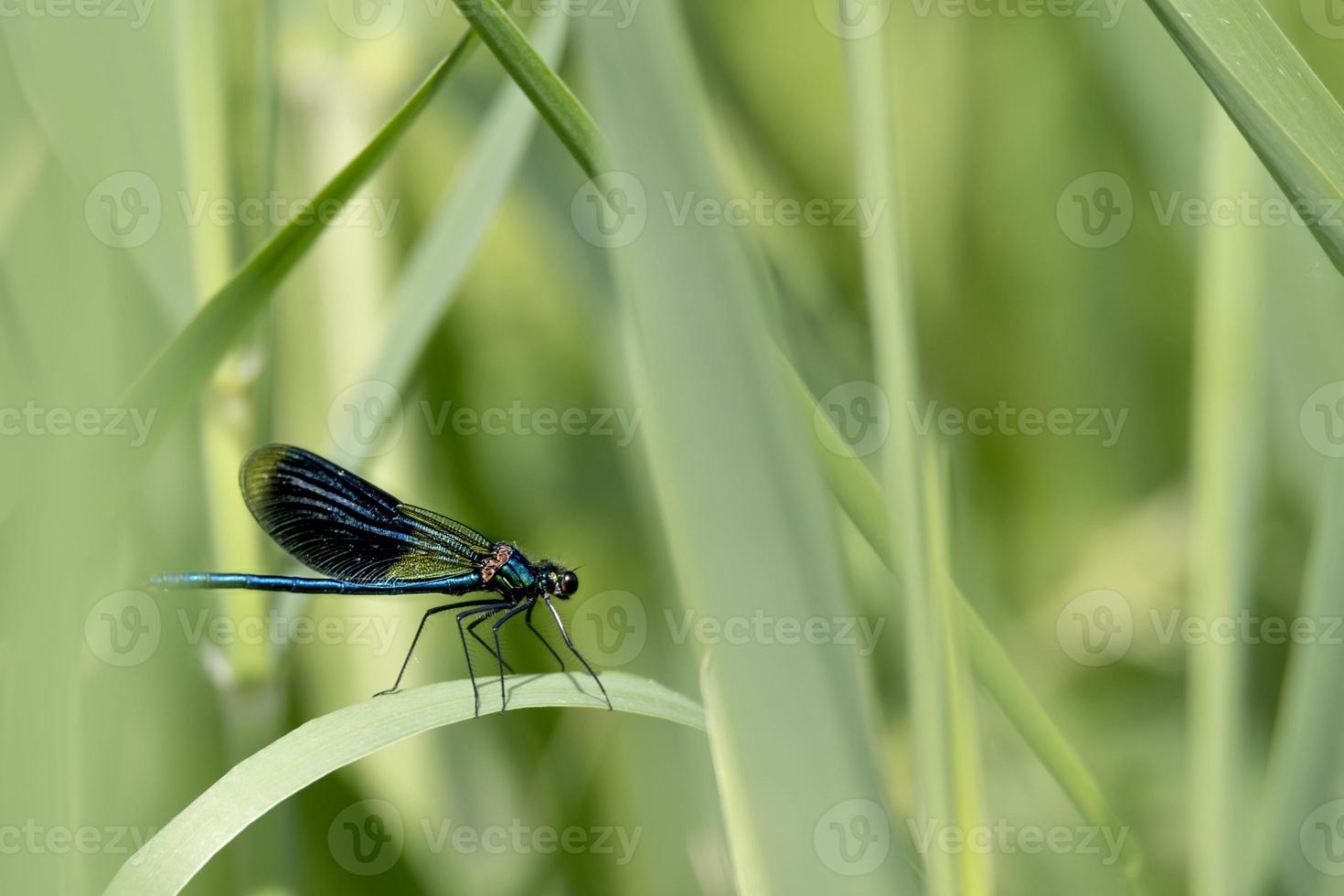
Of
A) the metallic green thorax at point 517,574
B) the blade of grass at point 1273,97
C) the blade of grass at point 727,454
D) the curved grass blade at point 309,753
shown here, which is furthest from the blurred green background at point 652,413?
the blade of grass at point 1273,97

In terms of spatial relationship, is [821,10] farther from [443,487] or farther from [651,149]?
[651,149]

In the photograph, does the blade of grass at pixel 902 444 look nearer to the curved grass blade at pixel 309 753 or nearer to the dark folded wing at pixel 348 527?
the curved grass blade at pixel 309 753

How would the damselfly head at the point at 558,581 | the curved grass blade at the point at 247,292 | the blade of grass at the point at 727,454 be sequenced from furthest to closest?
the damselfly head at the point at 558,581, the curved grass blade at the point at 247,292, the blade of grass at the point at 727,454

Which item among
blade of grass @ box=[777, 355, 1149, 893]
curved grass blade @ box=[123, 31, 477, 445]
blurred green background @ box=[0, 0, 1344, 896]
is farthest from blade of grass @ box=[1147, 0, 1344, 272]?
curved grass blade @ box=[123, 31, 477, 445]

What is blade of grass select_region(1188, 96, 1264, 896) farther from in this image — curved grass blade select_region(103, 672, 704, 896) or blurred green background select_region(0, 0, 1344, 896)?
curved grass blade select_region(103, 672, 704, 896)

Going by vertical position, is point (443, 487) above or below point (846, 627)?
above

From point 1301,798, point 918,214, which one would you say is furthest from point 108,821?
point 918,214
